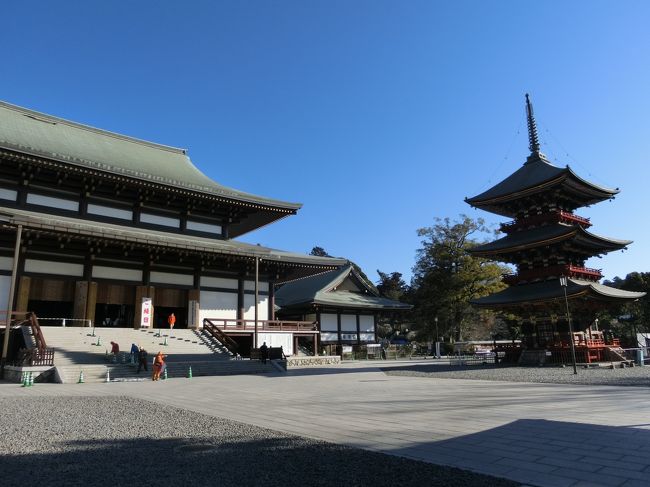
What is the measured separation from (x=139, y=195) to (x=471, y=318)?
34.2 m

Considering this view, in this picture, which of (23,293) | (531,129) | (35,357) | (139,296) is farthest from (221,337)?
(531,129)

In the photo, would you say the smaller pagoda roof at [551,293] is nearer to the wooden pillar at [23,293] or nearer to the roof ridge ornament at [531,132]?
the roof ridge ornament at [531,132]

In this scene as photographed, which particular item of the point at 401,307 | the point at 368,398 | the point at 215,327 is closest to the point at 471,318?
the point at 401,307

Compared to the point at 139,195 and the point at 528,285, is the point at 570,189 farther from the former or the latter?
the point at 139,195

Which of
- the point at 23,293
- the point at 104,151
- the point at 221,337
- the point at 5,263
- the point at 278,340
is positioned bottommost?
the point at 278,340

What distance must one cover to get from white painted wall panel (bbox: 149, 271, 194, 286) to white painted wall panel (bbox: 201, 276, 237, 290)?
811 mm

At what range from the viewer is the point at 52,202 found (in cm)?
2359

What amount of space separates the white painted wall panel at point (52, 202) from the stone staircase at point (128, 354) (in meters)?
6.78

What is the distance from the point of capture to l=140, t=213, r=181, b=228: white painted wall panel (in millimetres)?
26594

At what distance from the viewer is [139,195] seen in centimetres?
2595

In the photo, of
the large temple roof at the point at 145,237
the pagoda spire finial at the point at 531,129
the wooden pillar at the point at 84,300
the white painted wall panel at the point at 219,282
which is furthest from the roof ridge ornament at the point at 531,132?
the wooden pillar at the point at 84,300

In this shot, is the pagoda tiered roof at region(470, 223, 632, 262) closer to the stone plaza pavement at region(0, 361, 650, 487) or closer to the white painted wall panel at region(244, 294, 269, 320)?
the stone plaza pavement at region(0, 361, 650, 487)

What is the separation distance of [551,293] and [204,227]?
20833 millimetres

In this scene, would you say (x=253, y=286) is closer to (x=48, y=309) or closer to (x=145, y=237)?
(x=145, y=237)
